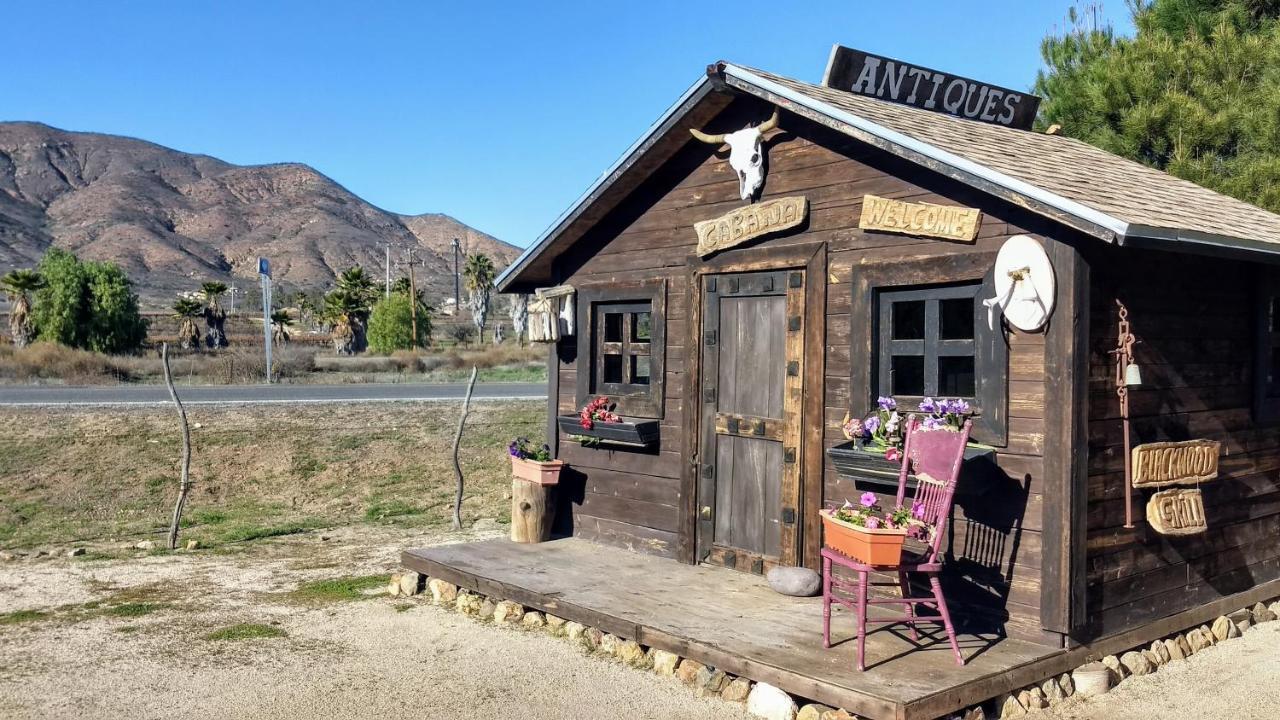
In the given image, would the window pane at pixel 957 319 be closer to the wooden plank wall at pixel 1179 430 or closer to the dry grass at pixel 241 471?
the wooden plank wall at pixel 1179 430

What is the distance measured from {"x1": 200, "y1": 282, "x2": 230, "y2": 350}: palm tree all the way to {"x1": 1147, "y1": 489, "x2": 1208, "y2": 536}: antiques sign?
48.3 metres

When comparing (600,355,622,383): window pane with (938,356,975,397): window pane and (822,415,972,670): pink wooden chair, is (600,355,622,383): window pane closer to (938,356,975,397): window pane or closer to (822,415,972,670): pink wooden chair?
(938,356,975,397): window pane

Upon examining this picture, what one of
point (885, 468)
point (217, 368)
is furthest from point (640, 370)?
point (217, 368)

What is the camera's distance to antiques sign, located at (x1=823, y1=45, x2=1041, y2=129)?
8383mm

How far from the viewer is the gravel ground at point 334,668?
6051 millimetres

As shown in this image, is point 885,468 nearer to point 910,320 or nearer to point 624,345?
point 910,320

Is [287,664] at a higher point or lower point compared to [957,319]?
lower

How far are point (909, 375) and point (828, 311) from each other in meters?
1.91

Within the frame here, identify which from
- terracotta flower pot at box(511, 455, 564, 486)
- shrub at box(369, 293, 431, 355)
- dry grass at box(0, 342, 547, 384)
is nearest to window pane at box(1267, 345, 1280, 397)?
terracotta flower pot at box(511, 455, 564, 486)

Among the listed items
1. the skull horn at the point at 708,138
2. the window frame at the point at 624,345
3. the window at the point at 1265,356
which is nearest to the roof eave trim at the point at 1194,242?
the window at the point at 1265,356

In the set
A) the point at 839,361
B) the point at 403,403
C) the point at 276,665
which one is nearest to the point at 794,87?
the point at 839,361

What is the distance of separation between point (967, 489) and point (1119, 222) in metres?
1.73

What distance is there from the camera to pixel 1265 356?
7688 mm

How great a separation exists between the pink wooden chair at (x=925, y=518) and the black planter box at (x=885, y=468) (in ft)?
0.29
